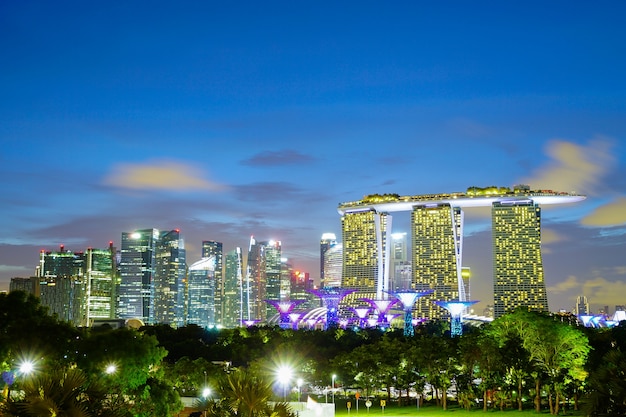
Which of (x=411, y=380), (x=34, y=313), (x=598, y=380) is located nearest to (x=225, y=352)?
(x=411, y=380)

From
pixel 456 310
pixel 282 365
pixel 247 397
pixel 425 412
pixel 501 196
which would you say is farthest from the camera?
pixel 501 196

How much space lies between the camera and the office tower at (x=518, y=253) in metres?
186

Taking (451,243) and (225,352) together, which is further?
(451,243)

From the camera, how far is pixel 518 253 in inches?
7485

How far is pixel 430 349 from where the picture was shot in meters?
60.0

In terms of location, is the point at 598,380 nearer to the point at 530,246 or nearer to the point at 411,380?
the point at 411,380

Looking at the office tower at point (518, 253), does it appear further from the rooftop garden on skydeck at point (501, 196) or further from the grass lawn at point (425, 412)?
the grass lawn at point (425, 412)

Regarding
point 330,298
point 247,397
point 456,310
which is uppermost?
point 330,298

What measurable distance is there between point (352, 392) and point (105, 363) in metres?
35.6

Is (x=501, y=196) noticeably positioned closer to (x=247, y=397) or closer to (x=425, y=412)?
(x=425, y=412)

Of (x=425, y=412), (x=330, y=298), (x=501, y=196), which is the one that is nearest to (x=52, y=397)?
(x=425, y=412)

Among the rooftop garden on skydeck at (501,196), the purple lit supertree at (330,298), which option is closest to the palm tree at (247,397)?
the purple lit supertree at (330,298)

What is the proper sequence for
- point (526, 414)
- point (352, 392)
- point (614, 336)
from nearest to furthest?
point (526, 414), point (352, 392), point (614, 336)

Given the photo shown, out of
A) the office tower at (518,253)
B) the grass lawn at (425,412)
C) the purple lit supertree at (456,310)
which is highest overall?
the office tower at (518,253)
